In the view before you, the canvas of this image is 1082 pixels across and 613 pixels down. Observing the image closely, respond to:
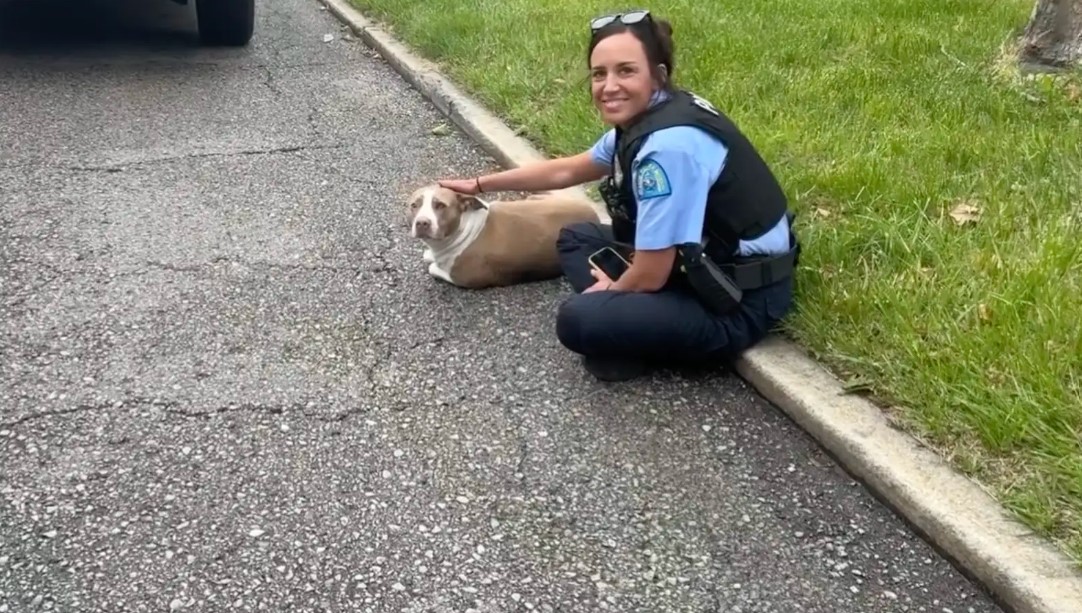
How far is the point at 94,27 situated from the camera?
9.25 metres

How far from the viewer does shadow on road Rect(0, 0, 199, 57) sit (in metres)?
8.60

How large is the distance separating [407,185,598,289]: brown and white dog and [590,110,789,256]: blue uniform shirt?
95 centimetres

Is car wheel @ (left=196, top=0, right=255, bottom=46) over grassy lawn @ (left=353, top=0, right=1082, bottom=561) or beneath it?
beneath

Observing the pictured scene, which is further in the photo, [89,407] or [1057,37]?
[1057,37]

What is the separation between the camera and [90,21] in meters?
9.46

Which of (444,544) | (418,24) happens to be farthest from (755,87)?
(444,544)

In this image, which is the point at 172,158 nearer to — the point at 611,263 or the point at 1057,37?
the point at 611,263

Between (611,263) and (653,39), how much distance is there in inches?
30.2

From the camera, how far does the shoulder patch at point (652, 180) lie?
3340 mm

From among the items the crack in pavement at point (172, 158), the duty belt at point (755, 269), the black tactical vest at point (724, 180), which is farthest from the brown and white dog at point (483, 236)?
the crack in pavement at point (172, 158)

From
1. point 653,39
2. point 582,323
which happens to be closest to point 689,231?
point 582,323

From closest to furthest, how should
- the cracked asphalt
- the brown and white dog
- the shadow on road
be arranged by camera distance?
the cracked asphalt < the brown and white dog < the shadow on road

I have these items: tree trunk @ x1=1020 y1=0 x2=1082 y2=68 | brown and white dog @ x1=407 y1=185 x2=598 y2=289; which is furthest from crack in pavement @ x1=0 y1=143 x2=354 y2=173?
tree trunk @ x1=1020 y1=0 x2=1082 y2=68

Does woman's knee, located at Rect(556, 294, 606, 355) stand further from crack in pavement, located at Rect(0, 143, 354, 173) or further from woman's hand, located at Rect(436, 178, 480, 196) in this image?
crack in pavement, located at Rect(0, 143, 354, 173)
